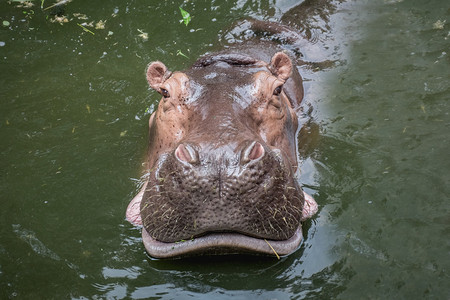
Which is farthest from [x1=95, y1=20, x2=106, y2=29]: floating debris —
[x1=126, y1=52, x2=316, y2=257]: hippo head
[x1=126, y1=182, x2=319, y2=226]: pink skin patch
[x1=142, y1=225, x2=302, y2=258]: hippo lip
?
[x1=142, y1=225, x2=302, y2=258]: hippo lip

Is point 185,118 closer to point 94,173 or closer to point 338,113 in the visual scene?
point 94,173

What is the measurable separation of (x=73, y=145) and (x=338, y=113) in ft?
9.24

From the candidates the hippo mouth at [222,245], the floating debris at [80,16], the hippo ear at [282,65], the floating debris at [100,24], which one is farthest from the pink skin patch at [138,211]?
the floating debris at [80,16]

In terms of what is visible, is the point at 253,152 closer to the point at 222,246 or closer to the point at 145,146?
the point at 222,246

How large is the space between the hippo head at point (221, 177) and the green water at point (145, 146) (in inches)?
16.0

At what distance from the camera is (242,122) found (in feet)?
13.2

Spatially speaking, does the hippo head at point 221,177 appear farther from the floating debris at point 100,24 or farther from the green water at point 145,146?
the floating debris at point 100,24

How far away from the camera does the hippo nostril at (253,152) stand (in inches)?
130

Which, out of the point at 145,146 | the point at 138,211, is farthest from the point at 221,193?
the point at 145,146

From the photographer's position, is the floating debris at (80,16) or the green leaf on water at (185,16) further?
the floating debris at (80,16)

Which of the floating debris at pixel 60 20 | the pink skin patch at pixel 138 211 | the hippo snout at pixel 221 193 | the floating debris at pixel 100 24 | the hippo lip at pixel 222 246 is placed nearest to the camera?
the hippo snout at pixel 221 193

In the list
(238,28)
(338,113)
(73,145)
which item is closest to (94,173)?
(73,145)

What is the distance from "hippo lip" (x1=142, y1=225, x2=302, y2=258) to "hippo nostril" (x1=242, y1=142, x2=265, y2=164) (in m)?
0.54

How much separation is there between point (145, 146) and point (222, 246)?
2198 mm
